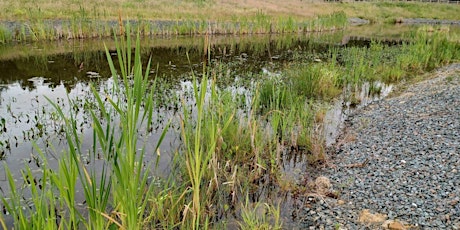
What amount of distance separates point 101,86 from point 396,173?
8405 mm

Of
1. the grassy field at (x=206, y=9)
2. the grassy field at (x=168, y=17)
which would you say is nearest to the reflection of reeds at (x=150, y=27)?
the grassy field at (x=168, y=17)

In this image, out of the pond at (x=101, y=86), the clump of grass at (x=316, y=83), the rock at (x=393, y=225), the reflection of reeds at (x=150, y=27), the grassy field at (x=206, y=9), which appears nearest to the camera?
the rock at (x=393, y=225)

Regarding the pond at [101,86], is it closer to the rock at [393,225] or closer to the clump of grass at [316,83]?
the clump of grass at [316,83]

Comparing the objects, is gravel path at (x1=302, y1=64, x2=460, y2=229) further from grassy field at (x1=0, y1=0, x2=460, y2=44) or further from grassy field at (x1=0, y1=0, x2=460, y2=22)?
grassy field at (x1=0, y1=0, x2=460, y2=22)

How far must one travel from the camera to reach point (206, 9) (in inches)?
1276

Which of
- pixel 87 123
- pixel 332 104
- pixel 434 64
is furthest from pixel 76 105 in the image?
pixel 434 64

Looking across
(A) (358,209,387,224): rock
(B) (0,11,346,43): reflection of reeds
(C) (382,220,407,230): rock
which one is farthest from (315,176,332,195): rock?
(B) (0,11,346,43): reflection of reeds

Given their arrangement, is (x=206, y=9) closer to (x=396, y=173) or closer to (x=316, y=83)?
(x=316, y=83)

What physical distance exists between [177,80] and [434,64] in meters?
11.3

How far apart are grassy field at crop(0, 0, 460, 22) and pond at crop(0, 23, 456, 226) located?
2666 mm

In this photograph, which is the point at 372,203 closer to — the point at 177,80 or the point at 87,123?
the point at 87,123

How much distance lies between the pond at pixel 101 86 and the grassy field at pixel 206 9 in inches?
105

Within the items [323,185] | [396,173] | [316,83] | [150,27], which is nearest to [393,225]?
[323,185]

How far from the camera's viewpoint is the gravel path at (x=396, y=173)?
435 cm
